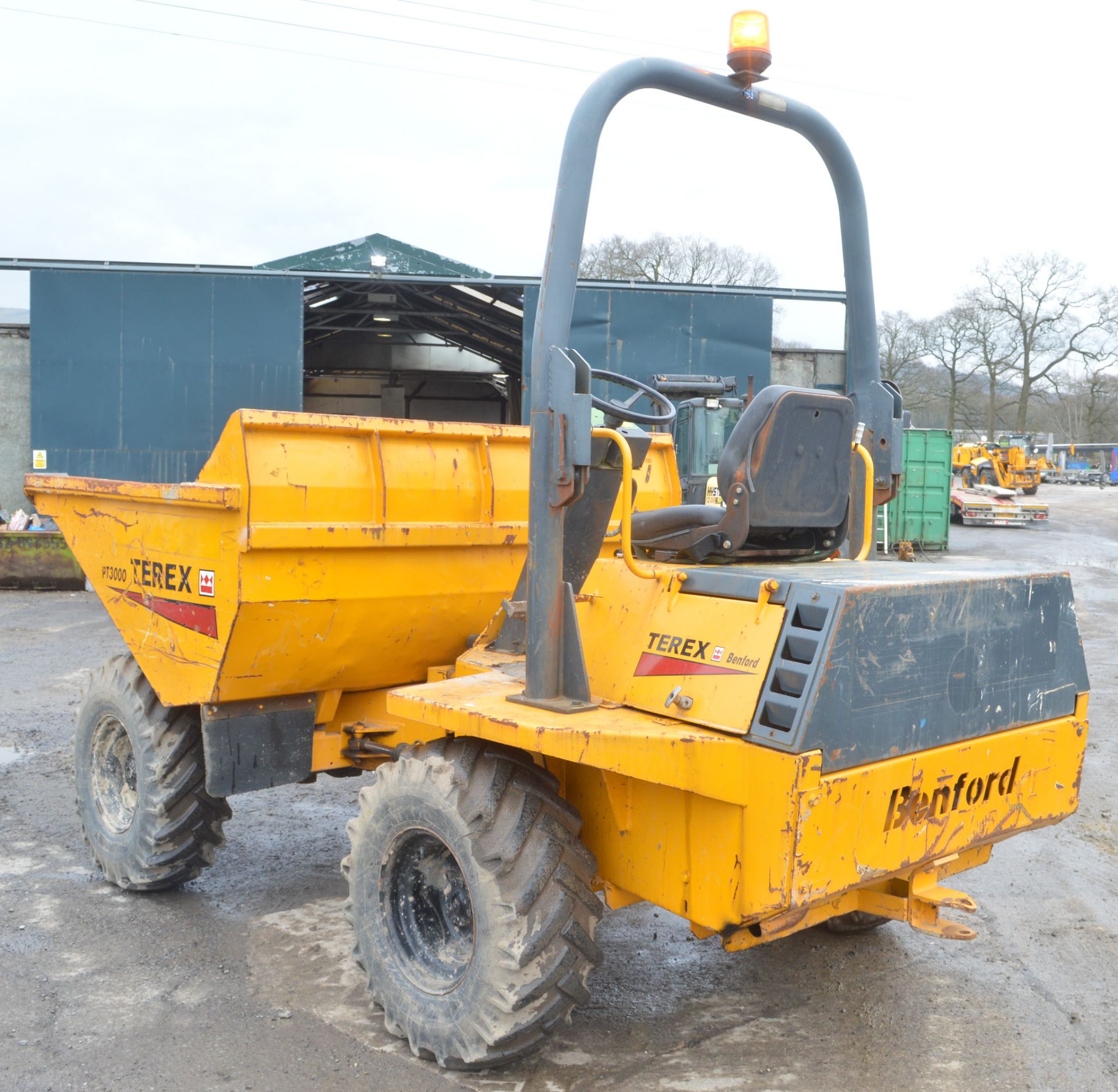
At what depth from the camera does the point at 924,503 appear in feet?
70.8

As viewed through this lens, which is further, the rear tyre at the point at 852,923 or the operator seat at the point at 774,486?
the rear tyre at the point at 852,923

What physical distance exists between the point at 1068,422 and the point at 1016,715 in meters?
58.7

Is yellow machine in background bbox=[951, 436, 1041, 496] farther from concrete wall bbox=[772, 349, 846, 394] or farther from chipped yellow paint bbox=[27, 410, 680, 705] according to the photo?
chipped yellow paint bbox=[27, 410, 680, 705]

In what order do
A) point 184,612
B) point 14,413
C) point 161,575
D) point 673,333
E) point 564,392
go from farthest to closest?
point 14,413 → point 673,333 → point 161,575 → point 184,612 → point 564,392

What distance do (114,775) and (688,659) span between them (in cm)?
315

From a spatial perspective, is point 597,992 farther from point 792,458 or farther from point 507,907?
point 792,458

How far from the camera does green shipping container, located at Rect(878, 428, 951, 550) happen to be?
70.3ft

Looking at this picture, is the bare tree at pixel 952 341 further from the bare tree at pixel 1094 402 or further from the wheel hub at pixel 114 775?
the wheel hub at pixel 114 775

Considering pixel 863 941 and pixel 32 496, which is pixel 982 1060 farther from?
pixel 32 496

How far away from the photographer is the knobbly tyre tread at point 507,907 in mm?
2955

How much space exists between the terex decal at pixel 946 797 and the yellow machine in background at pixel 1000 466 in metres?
32.4

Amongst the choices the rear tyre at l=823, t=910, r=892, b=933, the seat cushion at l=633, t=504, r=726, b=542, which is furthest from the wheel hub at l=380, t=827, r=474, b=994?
the rear tyre at l=823, t=910, r=892, b=933

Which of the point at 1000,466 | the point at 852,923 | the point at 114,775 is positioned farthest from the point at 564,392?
the point at 1000,466

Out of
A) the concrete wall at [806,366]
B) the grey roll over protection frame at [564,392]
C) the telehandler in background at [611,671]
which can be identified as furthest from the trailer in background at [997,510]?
the grey roll over protection frame at [564,392]
